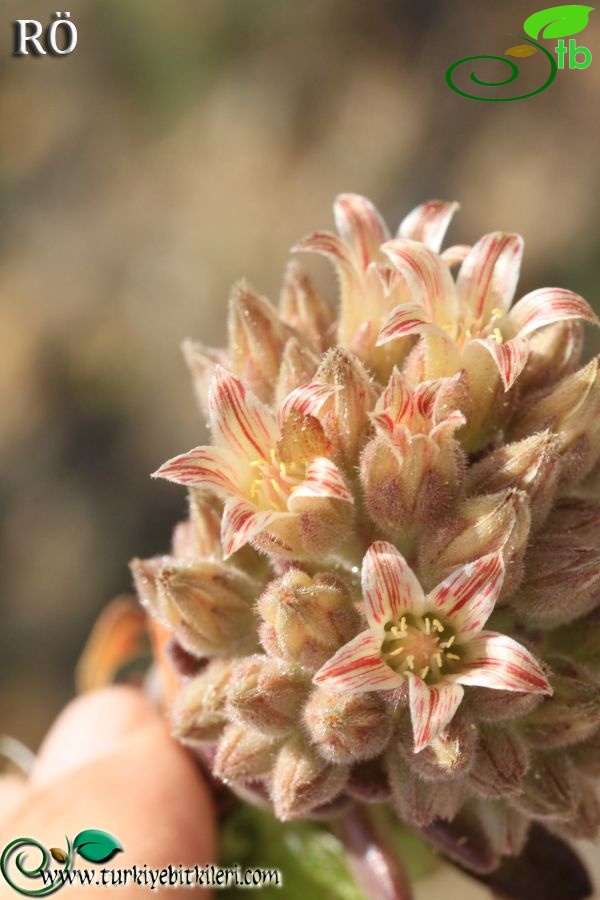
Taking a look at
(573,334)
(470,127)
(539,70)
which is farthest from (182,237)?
(573,334)

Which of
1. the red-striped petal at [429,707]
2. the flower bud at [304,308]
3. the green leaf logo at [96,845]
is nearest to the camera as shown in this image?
the red-striped petal at [429,707]

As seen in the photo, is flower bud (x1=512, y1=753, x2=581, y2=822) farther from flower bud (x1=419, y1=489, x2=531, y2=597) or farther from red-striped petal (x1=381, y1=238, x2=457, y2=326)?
red-striped petal (x1=381, y1=238, x2=457, y2=326)

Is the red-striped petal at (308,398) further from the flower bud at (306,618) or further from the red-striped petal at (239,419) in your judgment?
the flower bud at (306,618)

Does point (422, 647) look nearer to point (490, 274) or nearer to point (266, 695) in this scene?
point (266, 695)

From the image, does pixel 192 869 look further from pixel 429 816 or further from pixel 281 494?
pixel 281 494

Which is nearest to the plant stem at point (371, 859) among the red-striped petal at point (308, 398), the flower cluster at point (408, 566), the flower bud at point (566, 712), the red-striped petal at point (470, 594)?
the flower cluster at point (408, 566)

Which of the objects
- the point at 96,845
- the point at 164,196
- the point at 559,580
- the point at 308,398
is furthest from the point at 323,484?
the point at 164,196
